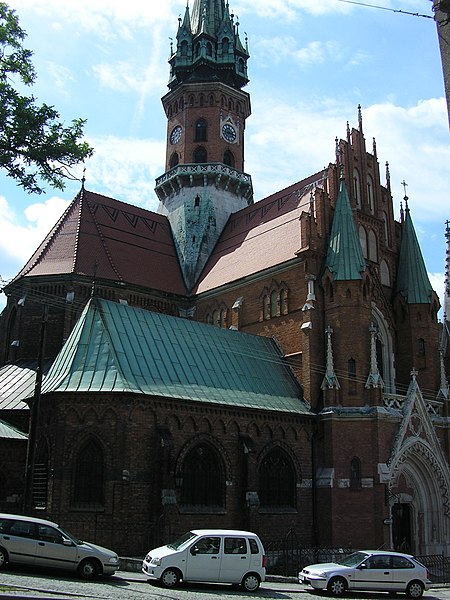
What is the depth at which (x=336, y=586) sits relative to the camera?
60.3 ft

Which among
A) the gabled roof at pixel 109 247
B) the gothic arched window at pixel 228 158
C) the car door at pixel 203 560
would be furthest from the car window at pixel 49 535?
the gothic arched window at pixel 228 158

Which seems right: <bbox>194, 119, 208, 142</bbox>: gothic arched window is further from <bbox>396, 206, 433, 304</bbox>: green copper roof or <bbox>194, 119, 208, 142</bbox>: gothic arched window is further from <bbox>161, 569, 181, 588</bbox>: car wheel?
<bbox>161, 569, 181, 588</bbox>: car wheel

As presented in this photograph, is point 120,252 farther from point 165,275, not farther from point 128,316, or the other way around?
point 128,316

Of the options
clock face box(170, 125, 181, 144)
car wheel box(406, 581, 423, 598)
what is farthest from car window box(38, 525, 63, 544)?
clock face box(170, 125, 181, 144)

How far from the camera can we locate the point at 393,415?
98.1 feet

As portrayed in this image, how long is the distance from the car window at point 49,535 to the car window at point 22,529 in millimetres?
182

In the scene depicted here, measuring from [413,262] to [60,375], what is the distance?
20.1m

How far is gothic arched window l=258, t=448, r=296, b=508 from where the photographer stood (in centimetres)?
2820

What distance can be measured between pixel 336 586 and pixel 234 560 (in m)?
3.01

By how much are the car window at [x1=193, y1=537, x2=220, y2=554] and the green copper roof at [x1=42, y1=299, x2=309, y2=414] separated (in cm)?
815

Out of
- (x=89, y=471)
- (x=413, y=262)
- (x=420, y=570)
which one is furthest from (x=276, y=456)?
(x=413, y=262)

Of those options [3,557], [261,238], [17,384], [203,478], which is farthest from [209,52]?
[3,557]

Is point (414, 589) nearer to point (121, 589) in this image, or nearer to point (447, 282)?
point (121, 589)

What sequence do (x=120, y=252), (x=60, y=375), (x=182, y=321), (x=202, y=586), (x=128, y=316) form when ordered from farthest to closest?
(x=120, y=252)
(x=182, y=321)
(x=128, y=316)
(x=60, y=375)
(x=202, y=586)
